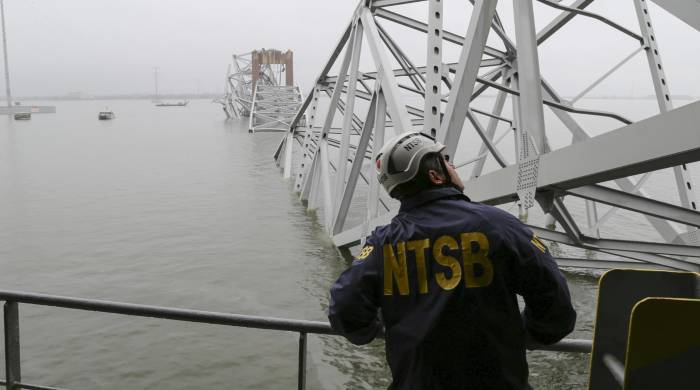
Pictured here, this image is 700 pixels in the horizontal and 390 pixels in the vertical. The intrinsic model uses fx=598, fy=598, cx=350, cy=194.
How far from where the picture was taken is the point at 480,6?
607 cm

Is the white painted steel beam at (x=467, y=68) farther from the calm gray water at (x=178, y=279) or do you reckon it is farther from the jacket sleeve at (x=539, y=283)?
the jacket sleeve at (x=539, y=283)

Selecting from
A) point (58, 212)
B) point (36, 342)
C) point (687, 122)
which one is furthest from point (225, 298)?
point (58, 212)

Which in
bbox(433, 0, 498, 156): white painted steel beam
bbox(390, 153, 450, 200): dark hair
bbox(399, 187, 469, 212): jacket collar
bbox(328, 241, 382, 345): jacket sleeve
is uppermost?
bbox(433, 0, 498, 156): white painted steel beam

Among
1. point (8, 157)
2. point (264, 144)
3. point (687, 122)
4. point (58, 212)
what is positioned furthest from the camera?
point (264, 144)

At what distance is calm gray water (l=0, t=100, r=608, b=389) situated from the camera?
815 centimetres

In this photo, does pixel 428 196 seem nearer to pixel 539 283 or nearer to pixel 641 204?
pixel 539 283

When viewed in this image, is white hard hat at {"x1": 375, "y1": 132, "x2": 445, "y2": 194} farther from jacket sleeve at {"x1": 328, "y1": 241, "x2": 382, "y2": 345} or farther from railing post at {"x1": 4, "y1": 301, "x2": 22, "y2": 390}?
railing post at {"x1": 4, "y1": 301, "x2": 22, "y2": 390}

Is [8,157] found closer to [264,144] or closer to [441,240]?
[264,144]

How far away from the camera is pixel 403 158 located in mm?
2385

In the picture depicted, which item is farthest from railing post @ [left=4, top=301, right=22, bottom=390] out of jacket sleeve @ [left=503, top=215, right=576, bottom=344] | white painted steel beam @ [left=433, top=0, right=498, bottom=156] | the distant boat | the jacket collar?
the distant boat

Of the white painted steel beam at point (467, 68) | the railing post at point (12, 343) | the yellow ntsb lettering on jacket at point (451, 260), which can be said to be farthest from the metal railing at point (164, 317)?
the white painted steel beam at point (467, 68)

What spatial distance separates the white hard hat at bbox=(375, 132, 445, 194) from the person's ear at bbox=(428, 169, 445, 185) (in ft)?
0.18

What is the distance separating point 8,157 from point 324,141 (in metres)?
29.4

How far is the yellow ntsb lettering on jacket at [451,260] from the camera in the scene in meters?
2.11
